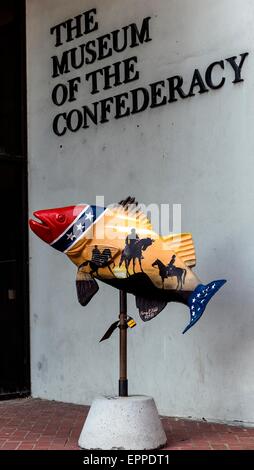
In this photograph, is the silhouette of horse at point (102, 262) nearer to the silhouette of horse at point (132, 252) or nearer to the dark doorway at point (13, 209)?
the silhouette of horse at point (132, 252)

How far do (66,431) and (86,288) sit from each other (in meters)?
1.54

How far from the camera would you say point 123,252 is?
18.1ft

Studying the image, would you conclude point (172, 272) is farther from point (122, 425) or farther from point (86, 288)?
point (122, 425)

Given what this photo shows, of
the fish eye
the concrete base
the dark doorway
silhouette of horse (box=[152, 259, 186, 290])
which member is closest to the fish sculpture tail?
silhouette of horse (box=[152, 259, 186, 290])

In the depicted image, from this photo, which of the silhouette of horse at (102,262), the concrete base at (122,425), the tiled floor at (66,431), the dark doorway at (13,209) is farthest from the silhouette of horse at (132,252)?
the dark doorway at (13,209)

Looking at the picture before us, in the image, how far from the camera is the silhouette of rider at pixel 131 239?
551 cm

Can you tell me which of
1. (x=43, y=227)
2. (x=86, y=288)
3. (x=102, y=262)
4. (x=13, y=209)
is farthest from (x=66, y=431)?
(x=13, y=209)

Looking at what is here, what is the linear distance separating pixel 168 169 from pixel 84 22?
2173mm

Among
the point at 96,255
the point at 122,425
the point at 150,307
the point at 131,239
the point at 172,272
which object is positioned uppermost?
the point at 131,239

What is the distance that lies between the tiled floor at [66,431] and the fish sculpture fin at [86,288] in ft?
4.00

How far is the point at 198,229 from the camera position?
22.4 ft

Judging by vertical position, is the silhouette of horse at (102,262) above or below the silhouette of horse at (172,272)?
above

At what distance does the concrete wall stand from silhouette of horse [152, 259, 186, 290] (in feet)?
3.71

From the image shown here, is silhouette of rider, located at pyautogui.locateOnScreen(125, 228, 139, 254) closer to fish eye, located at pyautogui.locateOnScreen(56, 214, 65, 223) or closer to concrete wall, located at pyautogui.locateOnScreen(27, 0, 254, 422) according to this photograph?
fish eye, located at pyautogui.locateOnScreen(56, 214, 65, 223)
